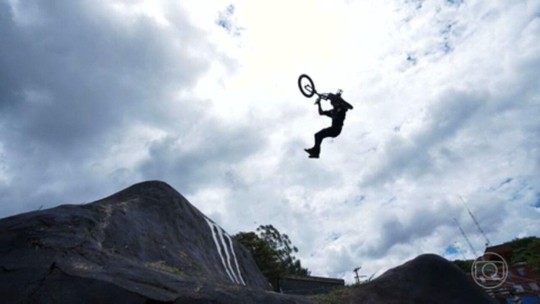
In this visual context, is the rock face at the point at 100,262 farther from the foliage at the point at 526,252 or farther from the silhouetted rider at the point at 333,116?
the foliage at the point at 526,252

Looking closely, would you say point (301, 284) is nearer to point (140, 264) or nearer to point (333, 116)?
point (333, 116)

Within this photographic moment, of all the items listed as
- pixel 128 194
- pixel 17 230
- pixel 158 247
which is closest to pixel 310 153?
pixel 158 247

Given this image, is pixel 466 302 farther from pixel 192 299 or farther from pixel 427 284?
pixel 192 299

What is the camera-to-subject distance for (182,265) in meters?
10.2

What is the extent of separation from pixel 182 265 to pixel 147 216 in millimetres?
2143

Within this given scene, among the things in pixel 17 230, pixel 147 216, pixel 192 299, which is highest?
pixel 147 216

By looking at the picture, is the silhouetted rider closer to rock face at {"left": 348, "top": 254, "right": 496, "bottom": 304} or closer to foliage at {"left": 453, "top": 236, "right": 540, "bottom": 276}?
rock face at {"left": 348, "top": 254, "right": 496, "bottom": 304}

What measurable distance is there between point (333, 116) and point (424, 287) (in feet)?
18.9

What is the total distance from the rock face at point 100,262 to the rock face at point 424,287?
2250mm

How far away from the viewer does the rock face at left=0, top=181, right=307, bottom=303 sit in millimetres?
5352

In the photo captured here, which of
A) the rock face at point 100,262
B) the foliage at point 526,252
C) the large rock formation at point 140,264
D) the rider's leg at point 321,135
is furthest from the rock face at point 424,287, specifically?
the foliage at point 526,252

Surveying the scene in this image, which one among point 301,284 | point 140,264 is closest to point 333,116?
point 140,264

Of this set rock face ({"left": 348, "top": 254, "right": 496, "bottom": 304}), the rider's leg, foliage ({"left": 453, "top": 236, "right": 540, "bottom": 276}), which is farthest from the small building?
rock face ({"left": 348, "top": 254, "right": 496, "bottom": 304})

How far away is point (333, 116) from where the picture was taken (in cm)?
1202
